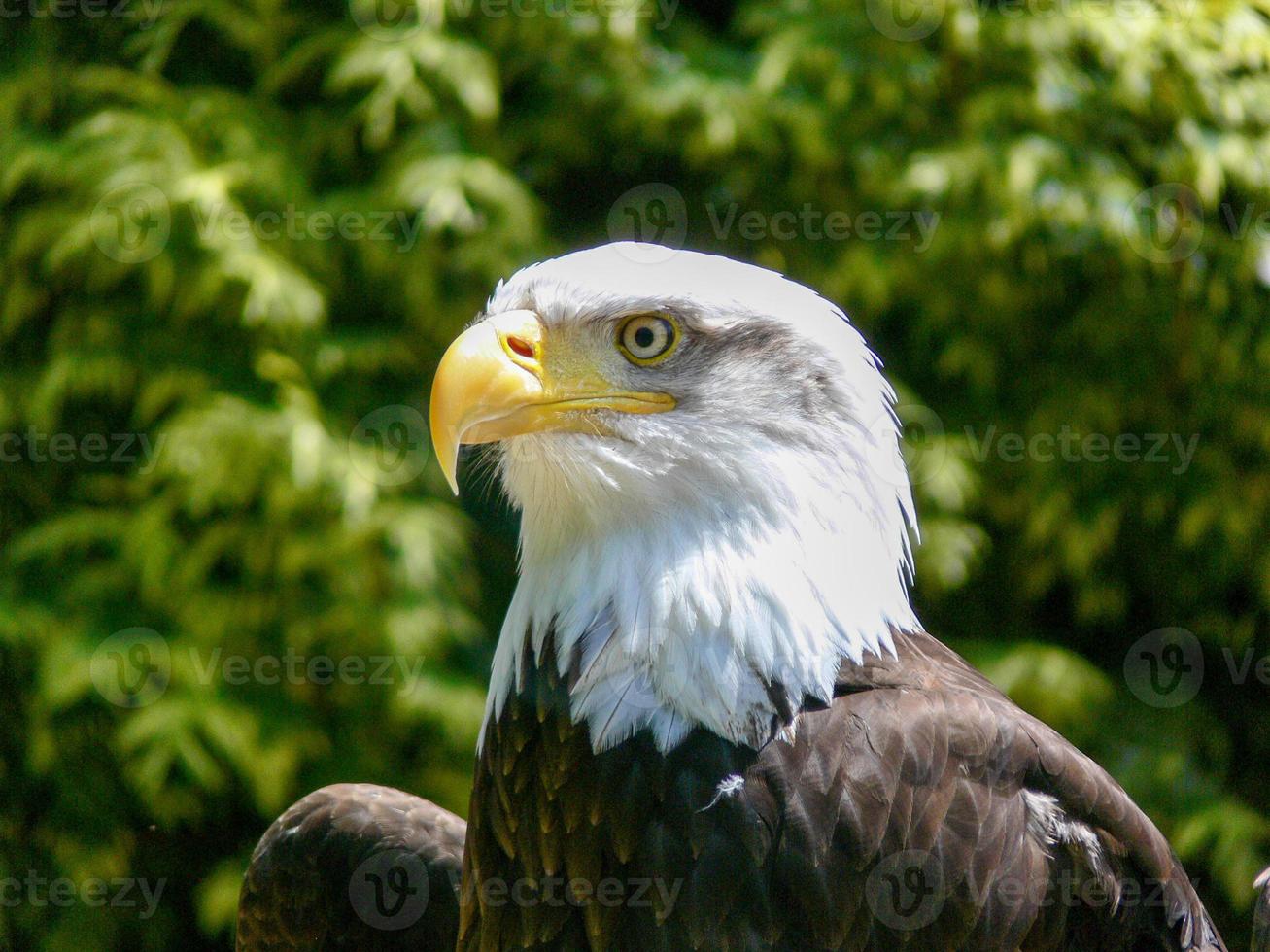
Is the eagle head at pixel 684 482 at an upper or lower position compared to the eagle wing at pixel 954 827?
upper

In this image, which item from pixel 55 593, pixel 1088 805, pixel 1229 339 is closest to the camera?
Answer: pixel 1088 805

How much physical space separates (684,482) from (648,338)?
0.83 ft

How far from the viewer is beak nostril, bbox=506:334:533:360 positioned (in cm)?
206

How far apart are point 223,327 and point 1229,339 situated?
3522 mm

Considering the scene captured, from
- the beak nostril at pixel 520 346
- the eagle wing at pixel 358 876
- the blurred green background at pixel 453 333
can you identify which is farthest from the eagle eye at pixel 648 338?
the blurred green background at pixel 453 333

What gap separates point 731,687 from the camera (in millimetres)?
1889

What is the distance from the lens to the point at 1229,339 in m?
4.66

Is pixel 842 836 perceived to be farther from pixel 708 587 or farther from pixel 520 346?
pixel 520 346

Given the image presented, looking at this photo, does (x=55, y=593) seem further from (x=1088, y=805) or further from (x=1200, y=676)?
(x=1200, y=676)

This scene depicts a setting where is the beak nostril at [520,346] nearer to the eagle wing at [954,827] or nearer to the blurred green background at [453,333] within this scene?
the eagle wing at [954,827]

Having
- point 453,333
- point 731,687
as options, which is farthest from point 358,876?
point 453,333

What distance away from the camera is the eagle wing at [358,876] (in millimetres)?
2693

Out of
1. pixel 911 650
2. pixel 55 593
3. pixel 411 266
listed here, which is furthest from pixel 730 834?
pixel 55 593

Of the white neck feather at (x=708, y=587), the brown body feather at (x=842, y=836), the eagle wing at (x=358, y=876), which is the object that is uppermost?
the white neck feather at (x=708, y=587)
